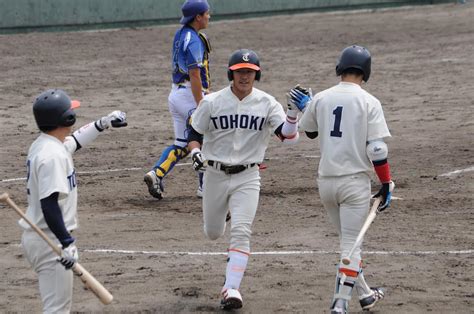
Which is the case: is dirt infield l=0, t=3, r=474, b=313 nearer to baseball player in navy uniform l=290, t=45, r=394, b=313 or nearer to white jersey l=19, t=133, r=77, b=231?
baseball player in navy uniform l=290, t=45, r=394, b=313

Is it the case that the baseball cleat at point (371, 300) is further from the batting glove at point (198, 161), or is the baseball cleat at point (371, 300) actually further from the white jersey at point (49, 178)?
the white jersey at point (49, 178)

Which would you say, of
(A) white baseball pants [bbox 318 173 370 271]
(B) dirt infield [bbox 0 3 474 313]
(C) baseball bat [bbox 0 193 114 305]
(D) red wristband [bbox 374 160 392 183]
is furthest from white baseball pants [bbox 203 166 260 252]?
(C) baseball bat [bbox 0 193 114 305]

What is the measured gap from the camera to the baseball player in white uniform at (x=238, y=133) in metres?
7.99

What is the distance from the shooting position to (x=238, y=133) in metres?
8.05

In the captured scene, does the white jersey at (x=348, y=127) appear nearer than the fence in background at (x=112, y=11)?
Yes

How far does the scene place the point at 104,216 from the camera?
10.6m

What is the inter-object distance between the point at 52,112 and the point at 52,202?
0.57 meters

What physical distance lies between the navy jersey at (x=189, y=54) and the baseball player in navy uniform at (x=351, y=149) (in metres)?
3.43

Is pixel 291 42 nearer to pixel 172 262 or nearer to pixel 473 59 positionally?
pixel 473 59

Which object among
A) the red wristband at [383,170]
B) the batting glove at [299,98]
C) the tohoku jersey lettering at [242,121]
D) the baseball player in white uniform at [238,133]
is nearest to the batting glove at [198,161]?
the baseball player in white uniform at [238,133]

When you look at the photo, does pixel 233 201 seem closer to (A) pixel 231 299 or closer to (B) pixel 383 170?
(A) pixel 231 299

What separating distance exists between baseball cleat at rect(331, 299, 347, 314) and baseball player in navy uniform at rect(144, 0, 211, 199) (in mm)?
4057

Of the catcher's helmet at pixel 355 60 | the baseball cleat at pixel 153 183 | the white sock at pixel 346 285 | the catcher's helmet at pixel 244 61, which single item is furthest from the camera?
the baseball cleat at pixel 153 183

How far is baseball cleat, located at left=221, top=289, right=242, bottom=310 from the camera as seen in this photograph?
7.54 m
